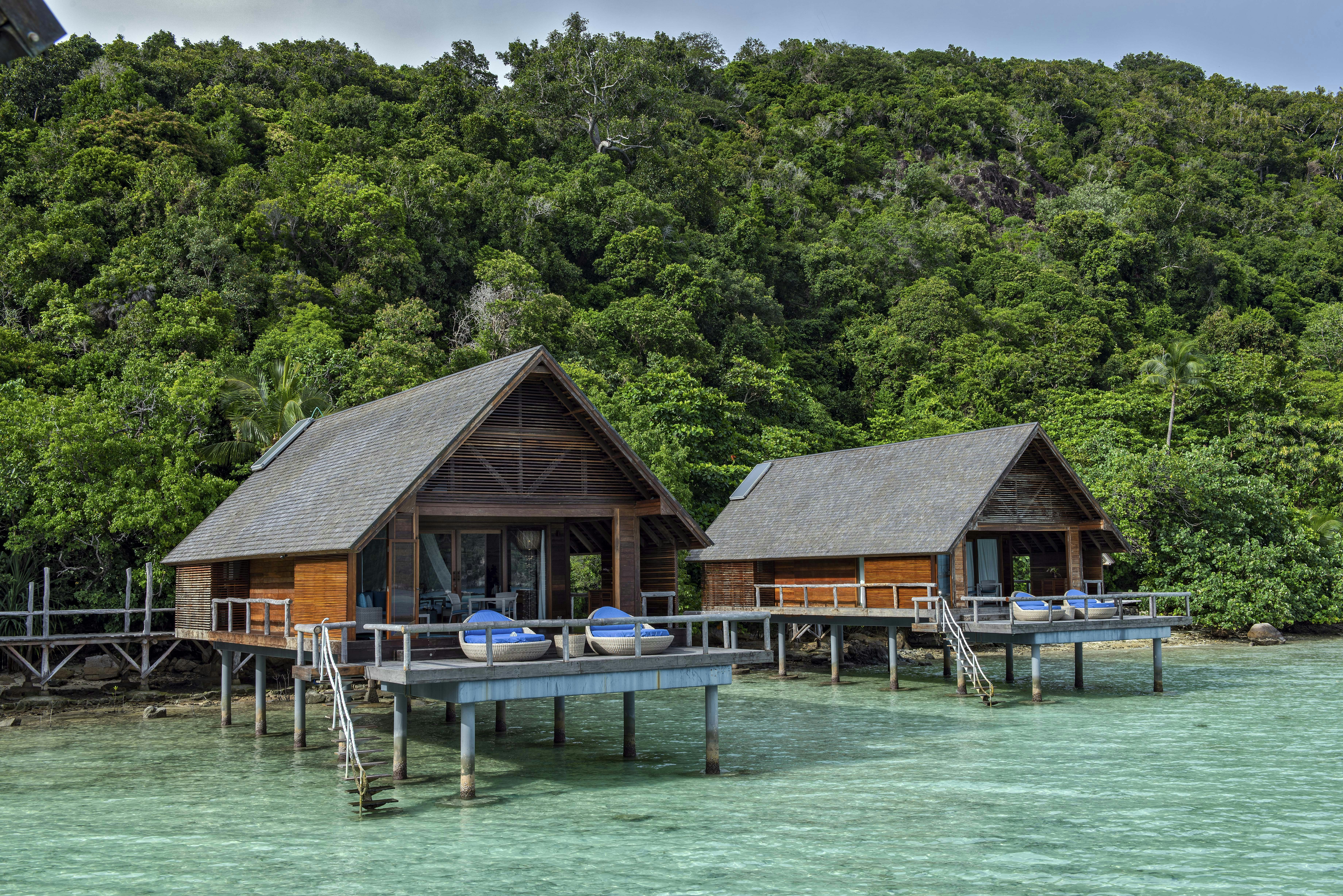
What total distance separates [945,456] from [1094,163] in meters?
77.0

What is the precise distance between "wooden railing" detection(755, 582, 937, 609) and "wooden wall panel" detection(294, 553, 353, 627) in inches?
555

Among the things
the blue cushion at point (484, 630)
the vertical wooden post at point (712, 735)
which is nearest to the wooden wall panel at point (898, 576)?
the vertical wooden post at point (712, 735)

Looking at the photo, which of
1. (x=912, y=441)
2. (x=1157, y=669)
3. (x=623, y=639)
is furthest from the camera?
(x=912, y=441)

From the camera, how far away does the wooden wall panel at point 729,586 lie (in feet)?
110

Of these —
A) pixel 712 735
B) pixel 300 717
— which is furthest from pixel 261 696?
pixel 712 735

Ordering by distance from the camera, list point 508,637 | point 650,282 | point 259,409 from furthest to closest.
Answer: point 650,282 → point 259,409 → point 508,637

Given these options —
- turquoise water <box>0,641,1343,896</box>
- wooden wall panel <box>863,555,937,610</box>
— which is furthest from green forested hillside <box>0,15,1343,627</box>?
turquoise water <box>0,641,1343,896</box>

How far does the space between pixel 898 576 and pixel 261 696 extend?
51.7 ft

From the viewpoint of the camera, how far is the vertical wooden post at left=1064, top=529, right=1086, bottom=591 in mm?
29797

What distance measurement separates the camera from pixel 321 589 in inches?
731

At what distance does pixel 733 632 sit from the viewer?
75.0 feet

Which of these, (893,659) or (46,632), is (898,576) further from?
(46,632)

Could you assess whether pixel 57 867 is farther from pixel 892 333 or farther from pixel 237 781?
pixel 892 333

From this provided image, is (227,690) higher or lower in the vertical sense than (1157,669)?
higher
